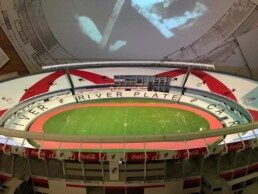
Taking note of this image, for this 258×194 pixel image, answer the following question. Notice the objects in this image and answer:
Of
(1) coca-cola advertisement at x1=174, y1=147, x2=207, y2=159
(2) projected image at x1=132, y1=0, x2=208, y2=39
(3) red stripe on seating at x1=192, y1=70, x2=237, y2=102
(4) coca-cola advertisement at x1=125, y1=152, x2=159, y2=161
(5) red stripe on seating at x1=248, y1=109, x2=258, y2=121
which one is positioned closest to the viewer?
(4) coca-cola advertisement at x1=125, y1=152, x2=159, y2=161

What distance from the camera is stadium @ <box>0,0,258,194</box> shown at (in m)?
4.38

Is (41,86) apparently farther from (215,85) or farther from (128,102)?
(215,85)

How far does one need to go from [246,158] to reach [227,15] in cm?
512

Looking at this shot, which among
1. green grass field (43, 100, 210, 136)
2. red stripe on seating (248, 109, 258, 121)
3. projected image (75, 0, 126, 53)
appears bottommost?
green grass field (43, 100, 210, 136)

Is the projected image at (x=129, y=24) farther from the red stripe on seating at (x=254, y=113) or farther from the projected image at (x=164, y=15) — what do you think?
the red stripe on seating at (x=254, y=113)

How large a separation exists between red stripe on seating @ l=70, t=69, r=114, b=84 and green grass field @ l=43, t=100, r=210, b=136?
111 centimetres

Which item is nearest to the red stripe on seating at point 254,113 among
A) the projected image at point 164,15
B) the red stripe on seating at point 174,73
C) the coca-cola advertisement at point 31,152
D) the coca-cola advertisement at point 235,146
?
the coca-cola advertisement at point 235,146

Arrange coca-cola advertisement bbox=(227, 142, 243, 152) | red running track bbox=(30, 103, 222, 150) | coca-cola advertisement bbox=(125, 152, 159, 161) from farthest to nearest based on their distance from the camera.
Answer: red running track bbox=(30, 103, 222, 150) < coca-cola advertisement bbox=(227, 142, 243, 152) < coca-cola advertisement bbox=(125, 152, 159, 161)

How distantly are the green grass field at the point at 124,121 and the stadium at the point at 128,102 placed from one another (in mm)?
21

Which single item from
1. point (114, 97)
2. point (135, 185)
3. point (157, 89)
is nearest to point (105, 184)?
point (135, 185)

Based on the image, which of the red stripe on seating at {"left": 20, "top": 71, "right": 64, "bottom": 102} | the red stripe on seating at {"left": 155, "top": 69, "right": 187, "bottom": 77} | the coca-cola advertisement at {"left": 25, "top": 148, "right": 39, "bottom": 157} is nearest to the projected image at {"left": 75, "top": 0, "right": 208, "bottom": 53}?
the red stripe on seating at {"left": 155, "top": 69, "right": 187, "bottom": 77}

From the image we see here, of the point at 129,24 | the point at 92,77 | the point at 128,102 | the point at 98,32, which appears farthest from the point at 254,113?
the point at 98,32

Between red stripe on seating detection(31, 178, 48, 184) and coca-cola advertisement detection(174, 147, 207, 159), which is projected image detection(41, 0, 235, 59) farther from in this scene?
red stripe on seating detection(31, 178, 48, 184)

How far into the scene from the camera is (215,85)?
7707mm
